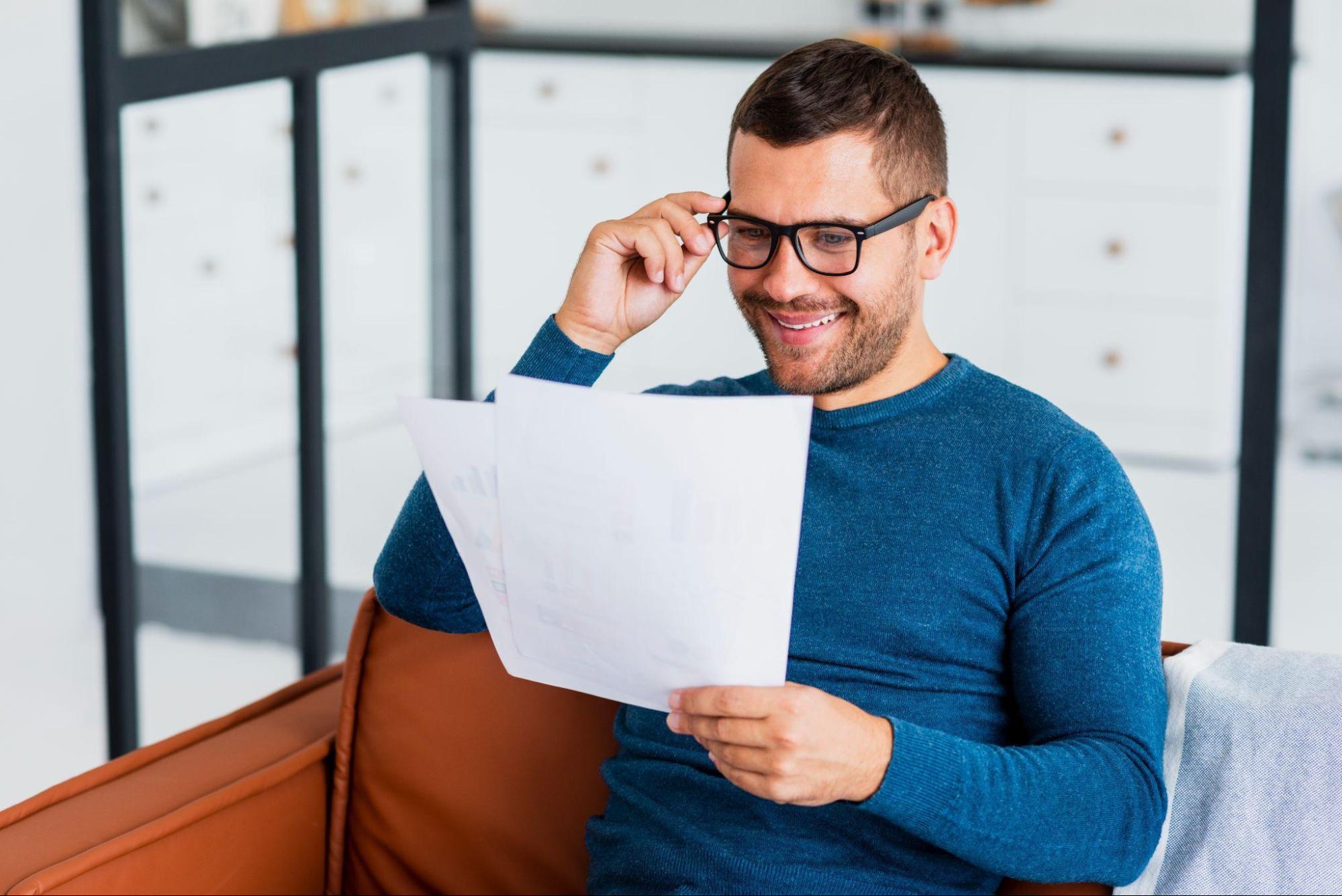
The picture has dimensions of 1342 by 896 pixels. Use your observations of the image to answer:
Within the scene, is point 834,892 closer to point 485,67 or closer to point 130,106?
point 130,106

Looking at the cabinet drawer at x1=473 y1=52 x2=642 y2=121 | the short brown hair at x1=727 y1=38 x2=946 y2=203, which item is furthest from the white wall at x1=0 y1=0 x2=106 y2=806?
the cabinet drawer at x1=473 y1=52 x2=642 y2=121

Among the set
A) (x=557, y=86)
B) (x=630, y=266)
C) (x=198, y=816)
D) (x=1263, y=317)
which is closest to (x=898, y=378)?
(x=630, y=266)

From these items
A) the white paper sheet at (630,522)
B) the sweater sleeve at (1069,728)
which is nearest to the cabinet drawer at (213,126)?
the white paper sheet at (630,522)

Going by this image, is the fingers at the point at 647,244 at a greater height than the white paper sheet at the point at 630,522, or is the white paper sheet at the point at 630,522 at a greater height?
the fingers at the point at 647,244

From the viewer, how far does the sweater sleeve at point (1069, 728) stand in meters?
0.96

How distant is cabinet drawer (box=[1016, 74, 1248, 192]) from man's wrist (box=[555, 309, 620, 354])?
2.49m

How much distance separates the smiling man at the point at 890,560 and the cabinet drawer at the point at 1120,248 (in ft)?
7.75

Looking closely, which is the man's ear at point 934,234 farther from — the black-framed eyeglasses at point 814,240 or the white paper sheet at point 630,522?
the white paper sheet at point 630,522

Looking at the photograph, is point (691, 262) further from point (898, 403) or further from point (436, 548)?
point (436, 548)

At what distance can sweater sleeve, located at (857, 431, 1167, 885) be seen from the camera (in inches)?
37.8

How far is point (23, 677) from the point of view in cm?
212

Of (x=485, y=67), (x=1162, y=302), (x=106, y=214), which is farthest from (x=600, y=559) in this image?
(x=485, y=67)

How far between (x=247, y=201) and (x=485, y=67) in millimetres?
1868

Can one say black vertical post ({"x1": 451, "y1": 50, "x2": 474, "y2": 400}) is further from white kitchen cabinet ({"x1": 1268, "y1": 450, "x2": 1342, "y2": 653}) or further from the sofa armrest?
white kitchen cabinet ({"x1": 1268, "y1": 450, "x2": 1342, "y2": 653})
